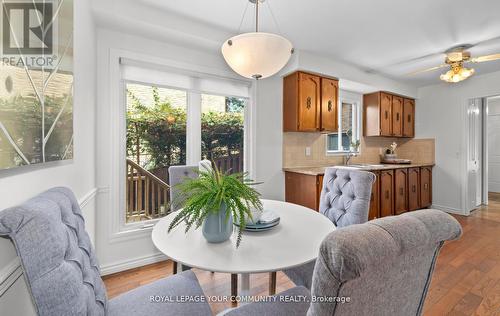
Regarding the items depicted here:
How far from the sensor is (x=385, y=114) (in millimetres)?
4078

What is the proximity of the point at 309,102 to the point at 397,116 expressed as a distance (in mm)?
2244

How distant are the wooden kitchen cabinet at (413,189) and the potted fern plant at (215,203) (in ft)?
12.7

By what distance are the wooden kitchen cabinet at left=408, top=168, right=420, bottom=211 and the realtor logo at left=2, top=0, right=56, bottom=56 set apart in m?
4.59

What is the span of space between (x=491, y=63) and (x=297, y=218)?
3.96 meters

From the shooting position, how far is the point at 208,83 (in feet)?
8.80

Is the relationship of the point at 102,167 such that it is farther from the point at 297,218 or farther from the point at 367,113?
the point at 367,113

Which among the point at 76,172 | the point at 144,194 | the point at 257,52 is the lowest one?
the point at 144,194

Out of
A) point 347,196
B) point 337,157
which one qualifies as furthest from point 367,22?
point 337,157

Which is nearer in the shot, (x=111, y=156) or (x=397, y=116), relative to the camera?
(x=111, y=156)

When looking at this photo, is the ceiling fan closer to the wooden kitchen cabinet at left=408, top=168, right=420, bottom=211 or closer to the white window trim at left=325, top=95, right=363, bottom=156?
the white window trim at left=325, top=95, right=363, bottom=156

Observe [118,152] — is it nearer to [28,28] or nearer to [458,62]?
[28,28]

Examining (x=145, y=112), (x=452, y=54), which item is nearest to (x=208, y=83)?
(x=145, y=112)

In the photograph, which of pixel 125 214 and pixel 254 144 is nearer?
pixel 125 214

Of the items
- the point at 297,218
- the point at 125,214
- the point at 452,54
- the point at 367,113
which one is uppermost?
the point at 452,54
